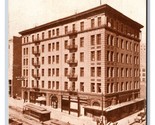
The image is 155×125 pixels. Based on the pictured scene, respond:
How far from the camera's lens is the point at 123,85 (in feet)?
4.67

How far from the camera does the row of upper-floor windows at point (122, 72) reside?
135 centimetres

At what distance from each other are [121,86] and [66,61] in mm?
346

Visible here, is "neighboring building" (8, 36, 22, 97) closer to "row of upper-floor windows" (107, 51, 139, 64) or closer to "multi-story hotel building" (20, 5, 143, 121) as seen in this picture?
"multi-story hotel building" (20, 5, 143, 121)

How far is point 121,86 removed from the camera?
55.7 inches

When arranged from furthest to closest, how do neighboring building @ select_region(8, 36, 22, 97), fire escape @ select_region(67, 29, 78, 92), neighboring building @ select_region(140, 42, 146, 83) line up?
neighboring building @ select_region(140, 42, 146, 83) < fire escape @ select_region(67, 29, 78, 92) < neighboring building @ select_region(8, 36, 22, 97)

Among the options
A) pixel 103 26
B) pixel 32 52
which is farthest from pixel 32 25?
pixel 103 26

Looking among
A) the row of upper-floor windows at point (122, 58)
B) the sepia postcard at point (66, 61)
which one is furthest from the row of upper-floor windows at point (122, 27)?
the row of upper-floor windows at point (122, 58)

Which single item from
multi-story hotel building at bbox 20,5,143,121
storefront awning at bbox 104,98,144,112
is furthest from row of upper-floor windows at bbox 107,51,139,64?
storefront awning at bbox 104,98,144,112

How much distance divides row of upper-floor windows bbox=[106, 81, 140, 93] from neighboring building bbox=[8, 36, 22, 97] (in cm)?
45

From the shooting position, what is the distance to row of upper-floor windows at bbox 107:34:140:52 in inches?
53.1
